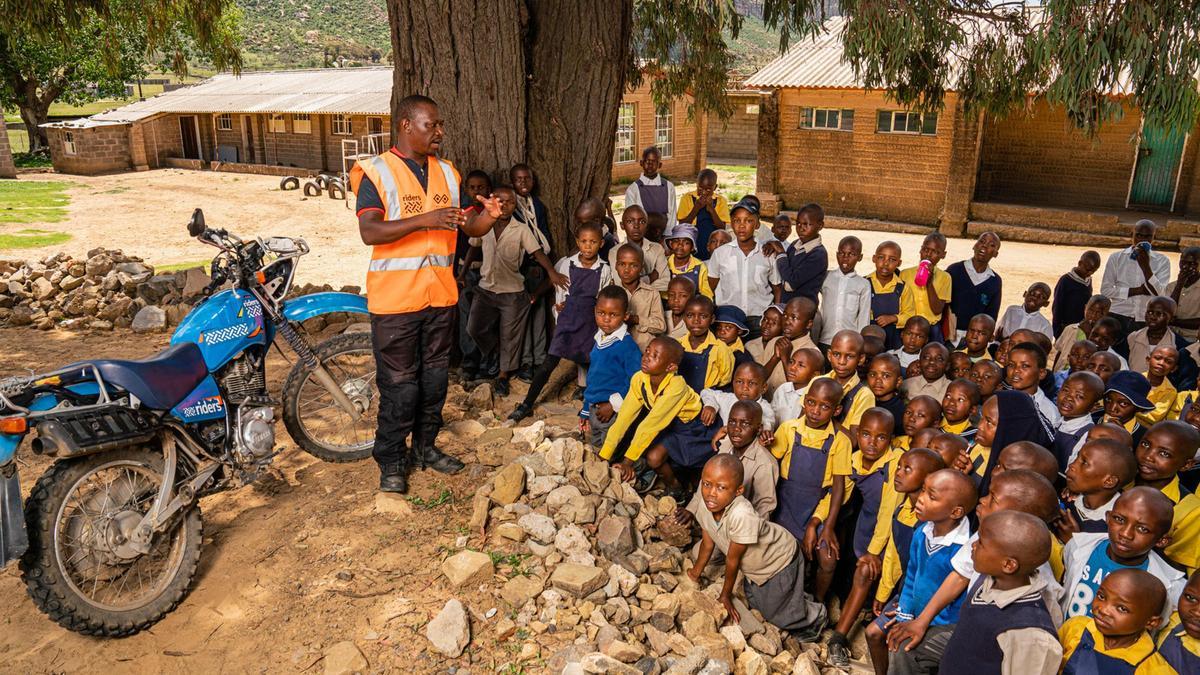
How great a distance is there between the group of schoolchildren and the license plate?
2385 mm

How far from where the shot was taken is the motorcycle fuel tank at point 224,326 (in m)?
3.50

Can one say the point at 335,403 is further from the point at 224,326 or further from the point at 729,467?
the point at 729,467

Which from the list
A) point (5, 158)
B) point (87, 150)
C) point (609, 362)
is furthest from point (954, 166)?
point (5, 158)

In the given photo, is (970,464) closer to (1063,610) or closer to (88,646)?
(1063,610)

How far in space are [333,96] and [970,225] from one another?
1725cm

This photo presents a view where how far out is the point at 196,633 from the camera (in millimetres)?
3035

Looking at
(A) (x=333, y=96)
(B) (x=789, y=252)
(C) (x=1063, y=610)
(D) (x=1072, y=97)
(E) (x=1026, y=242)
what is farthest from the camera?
(A) (x=333, y=96)

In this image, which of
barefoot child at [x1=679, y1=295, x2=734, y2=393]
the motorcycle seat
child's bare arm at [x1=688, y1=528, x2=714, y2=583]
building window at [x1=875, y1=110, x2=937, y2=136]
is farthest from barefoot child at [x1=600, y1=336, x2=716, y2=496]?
building window at [x1=875, y1=110, x2=937, y2=136]

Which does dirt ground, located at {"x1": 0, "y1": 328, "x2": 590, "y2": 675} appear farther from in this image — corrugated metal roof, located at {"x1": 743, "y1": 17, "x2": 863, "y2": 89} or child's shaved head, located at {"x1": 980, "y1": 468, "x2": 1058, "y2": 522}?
corrugated metal roof, located at {"x1": 743, "y1": 17, "x2": 863, "y2": 89}

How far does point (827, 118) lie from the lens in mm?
15117

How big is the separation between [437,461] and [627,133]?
60.6 feet

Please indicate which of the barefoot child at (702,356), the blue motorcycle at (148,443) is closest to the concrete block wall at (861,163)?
the barefoot child at (702,356)

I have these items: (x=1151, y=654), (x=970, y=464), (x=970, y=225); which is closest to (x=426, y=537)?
(x=970, y=464)

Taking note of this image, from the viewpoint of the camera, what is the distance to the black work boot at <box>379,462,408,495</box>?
378 cm
